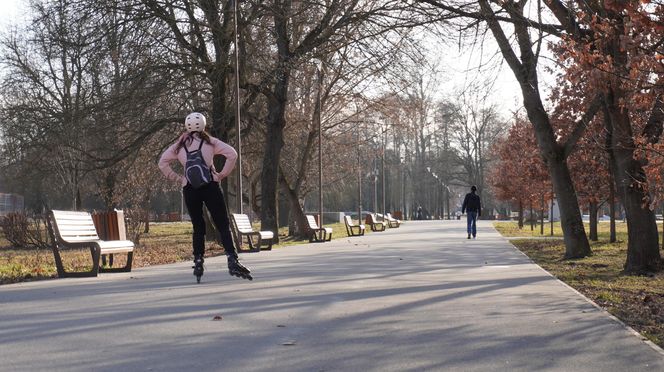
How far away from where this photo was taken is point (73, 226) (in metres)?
13.0

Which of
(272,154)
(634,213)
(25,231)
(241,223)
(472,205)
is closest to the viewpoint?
(634,213)

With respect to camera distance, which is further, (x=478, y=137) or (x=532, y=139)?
(x=478, y=137)

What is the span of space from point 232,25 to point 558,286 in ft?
56.8

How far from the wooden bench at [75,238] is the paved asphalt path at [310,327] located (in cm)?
73

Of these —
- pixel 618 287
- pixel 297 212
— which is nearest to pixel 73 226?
pixel 618 287

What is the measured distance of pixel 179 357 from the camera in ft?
19.4

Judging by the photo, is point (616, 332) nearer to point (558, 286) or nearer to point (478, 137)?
point (558, 286)

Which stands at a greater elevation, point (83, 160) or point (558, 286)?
point (83, 160)

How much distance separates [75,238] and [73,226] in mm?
237

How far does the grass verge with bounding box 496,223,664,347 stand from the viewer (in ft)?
27.5

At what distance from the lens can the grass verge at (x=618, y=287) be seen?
27.5 feet

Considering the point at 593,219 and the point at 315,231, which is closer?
the point at 593,219

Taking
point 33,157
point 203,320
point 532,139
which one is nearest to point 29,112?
point 33,157

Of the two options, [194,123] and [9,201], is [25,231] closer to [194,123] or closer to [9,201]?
[194,123]
